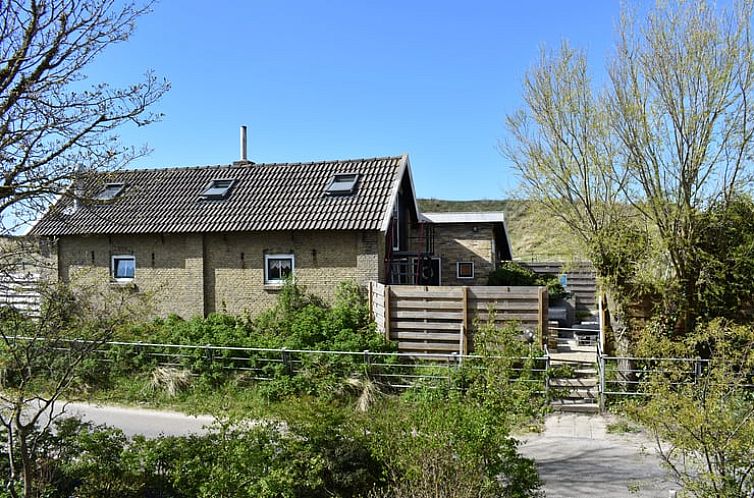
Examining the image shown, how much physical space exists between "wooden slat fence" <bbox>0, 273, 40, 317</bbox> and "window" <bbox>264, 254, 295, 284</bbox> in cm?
1009

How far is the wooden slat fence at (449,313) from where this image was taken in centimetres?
1426

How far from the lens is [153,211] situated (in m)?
19.8

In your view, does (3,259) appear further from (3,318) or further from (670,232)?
(670,232)

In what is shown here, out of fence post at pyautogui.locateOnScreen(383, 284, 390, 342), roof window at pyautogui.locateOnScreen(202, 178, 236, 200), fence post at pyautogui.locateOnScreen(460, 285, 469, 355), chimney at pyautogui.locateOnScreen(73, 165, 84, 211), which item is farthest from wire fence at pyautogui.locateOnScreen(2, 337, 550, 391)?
roof window at pyautogui.locateOnScreen(202, 178, 236, 200)

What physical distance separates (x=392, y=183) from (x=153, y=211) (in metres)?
8.29

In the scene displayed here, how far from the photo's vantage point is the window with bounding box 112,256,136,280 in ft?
64.5

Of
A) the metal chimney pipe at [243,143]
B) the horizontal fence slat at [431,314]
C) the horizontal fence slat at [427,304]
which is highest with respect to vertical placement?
the metal chimney pipe at [243,143]

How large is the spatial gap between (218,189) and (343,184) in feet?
15.1

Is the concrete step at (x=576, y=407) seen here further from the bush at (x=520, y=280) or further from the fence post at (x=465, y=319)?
the bush at (x=520, y=280)

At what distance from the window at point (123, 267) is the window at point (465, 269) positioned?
39.1ft

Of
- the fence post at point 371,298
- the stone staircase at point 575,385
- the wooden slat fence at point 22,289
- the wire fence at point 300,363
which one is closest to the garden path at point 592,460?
the stone staircase at point 575,385

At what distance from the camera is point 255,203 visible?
18.9m

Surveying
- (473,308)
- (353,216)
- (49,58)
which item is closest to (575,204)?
(473,308)

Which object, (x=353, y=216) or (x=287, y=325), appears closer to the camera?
(x=287, y=325)
